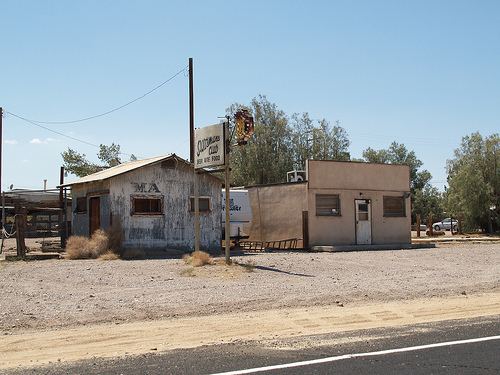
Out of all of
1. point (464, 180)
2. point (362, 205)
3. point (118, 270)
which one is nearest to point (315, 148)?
point (464, 180)

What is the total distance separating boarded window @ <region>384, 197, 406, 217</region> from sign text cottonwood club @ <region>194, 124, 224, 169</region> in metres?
14.2

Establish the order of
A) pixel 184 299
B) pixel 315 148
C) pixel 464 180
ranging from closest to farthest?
pixel 184 299 < pixel 464 180 < pixel 315 148

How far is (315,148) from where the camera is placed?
5191 centimetres

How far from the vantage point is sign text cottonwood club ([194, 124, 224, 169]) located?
18.7 m

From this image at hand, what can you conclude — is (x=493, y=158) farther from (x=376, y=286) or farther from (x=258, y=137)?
(x=376, y=286)

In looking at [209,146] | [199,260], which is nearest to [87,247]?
[199,260]

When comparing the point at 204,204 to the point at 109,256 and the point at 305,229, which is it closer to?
the point at 109,256

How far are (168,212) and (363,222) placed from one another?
10.5 meters

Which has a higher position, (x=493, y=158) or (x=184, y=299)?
(x=493, y=158)

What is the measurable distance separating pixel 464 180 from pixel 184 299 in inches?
1493

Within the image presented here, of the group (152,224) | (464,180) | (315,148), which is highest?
(315,148)

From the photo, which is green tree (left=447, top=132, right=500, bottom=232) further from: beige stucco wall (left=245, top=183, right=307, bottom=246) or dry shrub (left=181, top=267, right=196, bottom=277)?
dry shrub (left=181, top=267, right=196, bottom=277)

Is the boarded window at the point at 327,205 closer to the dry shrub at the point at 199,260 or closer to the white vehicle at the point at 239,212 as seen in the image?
the white vehicle at the point at 239,212

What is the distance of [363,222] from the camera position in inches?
1182
